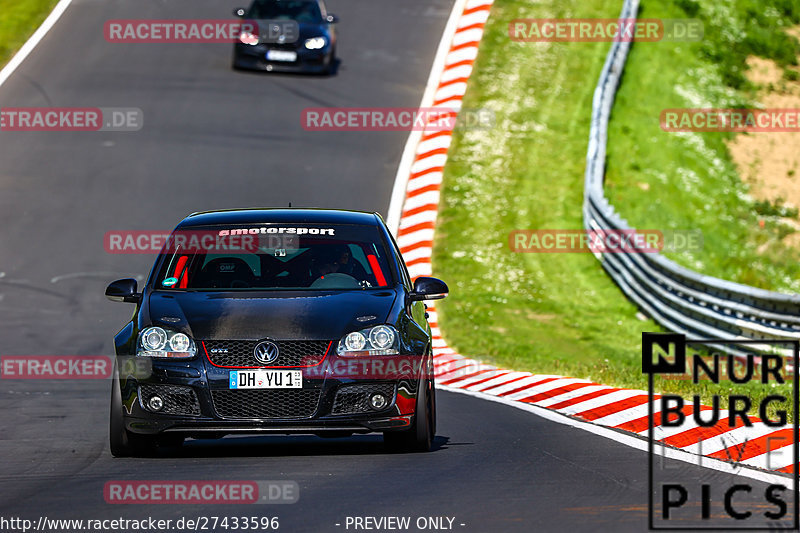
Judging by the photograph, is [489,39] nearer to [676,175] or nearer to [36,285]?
[676,175]

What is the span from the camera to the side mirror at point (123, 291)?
10.1 m

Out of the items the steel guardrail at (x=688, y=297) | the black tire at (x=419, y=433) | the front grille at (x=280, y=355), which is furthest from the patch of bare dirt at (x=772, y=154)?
the front grille at (x=280, y=355)

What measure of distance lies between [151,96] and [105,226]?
609 centimetres

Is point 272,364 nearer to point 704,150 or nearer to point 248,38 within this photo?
point 248,38

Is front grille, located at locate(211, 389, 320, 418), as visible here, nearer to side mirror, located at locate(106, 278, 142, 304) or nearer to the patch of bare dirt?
side mirror, located at locate(106, 278, 142, 304)

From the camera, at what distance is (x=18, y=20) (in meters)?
31.9

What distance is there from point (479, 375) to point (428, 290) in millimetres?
6708

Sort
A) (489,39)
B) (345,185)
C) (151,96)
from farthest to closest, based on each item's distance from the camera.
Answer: (489,39)
(151,96)
(345,185)

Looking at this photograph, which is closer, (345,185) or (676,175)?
(345,185)

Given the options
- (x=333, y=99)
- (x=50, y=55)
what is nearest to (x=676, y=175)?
(x=333, y=99)

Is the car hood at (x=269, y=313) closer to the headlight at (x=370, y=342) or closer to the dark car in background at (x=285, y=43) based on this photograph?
the headlight at (x=370, y=342)

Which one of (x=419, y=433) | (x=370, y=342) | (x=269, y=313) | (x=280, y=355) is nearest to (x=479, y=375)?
(x=419, y=433)

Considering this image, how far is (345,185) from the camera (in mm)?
24281

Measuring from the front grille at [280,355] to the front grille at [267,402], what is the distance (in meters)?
0.17
